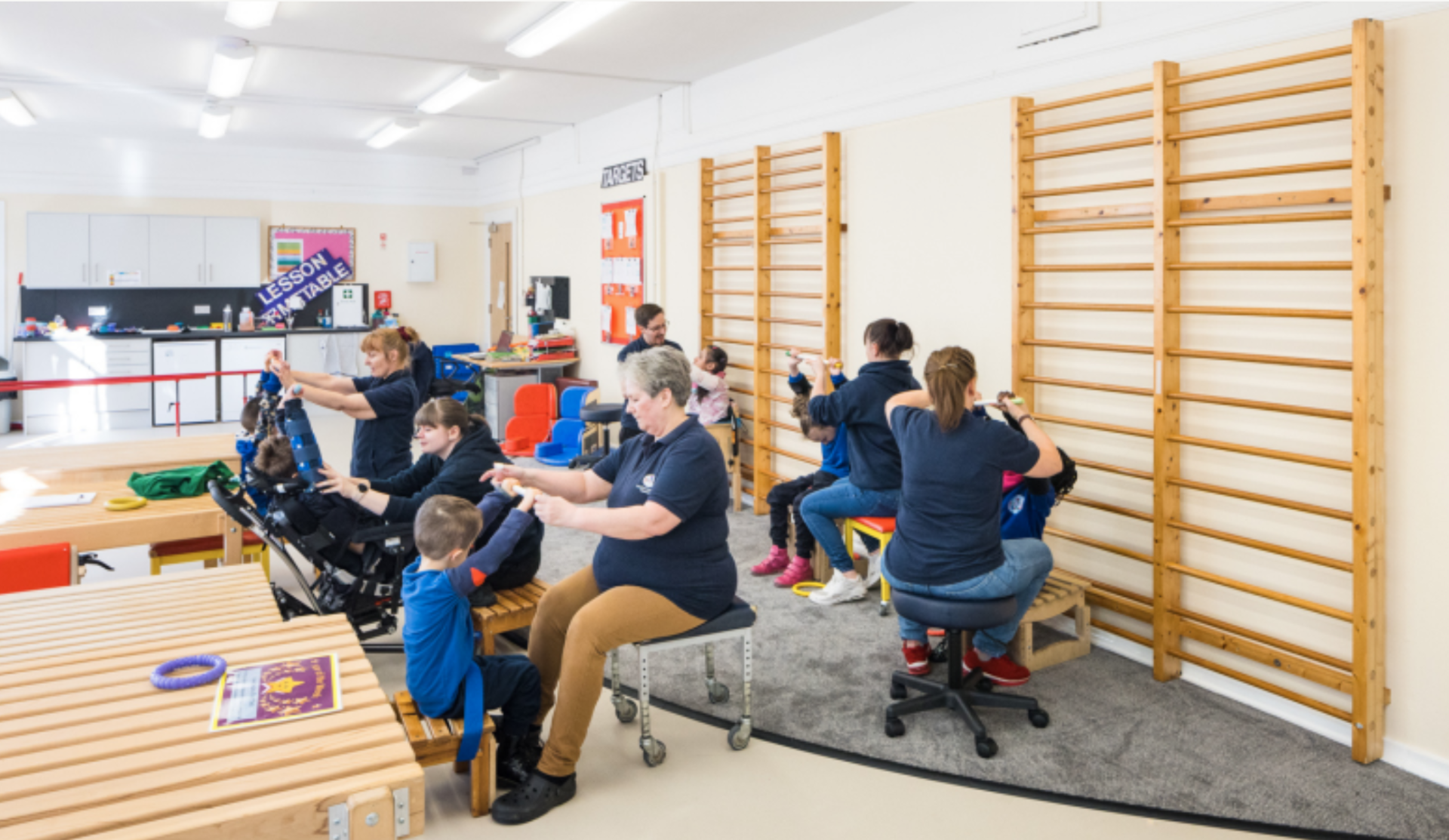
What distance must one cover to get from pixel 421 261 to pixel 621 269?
180 inches

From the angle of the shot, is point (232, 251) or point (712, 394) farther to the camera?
point (232, 251)

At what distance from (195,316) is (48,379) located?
1678mm

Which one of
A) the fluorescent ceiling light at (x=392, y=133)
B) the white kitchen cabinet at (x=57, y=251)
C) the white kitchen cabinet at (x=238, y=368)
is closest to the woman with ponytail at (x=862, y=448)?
the fluorescent ceiling light at (x=392, y=133)

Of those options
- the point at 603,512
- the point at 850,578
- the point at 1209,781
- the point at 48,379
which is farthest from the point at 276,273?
the point at 1209,781

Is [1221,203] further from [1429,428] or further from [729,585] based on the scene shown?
[729,585]

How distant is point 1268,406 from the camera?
360cm

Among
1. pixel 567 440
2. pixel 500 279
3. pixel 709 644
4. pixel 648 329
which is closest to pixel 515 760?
pixel 709 644

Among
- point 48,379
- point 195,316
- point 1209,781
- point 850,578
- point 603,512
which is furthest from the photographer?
point 195,316

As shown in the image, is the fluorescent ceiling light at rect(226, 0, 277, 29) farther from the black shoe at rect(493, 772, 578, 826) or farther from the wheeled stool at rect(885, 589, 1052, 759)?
the wheeled stool at rect(885, 589, 1052, 759)

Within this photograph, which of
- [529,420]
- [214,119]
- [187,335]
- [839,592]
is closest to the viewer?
[839,592]

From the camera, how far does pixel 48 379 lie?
10.1 metres

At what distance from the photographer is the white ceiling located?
5535mm

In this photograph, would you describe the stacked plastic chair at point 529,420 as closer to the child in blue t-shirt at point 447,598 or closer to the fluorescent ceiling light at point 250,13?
the fluorescent ceiling light at point 250,13

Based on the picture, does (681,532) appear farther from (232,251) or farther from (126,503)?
(232,251)
